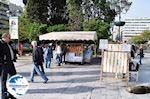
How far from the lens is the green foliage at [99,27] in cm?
4803

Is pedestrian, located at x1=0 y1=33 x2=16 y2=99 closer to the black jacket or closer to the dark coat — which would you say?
the black jacket

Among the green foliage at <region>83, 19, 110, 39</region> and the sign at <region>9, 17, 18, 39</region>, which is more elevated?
the sign at <region>9, 17, 18, 39</region>

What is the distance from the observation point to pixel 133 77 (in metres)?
18.9

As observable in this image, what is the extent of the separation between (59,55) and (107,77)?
9.44 metres

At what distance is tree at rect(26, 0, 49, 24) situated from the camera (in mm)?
61312

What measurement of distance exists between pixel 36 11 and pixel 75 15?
9560mm

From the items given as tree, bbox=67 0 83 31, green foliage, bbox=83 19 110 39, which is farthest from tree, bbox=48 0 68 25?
green foliage, bbox=83 19 110 39

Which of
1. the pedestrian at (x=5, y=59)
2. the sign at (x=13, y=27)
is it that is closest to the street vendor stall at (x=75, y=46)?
the sign at (x=13, y=27)

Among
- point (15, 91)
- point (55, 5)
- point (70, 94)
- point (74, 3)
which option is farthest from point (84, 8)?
point (15, 91)

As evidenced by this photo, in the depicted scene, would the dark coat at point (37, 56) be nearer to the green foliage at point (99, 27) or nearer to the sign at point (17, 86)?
the sign at point (17, 86)

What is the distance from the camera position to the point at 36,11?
6153cm

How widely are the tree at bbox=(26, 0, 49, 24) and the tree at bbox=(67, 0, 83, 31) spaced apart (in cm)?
780

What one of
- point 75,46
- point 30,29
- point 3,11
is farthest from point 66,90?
point 3,11

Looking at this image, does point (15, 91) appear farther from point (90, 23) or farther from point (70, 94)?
point (90, 23)
